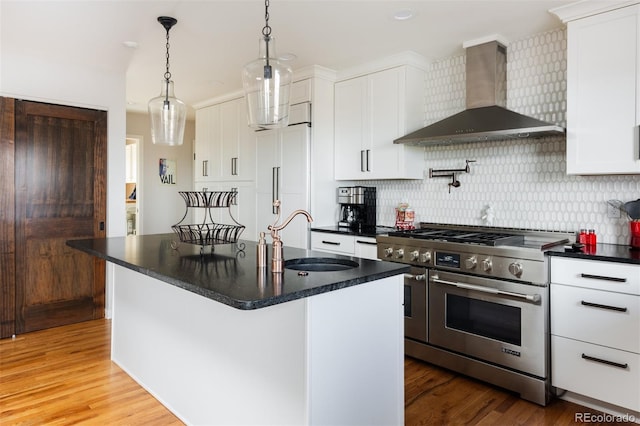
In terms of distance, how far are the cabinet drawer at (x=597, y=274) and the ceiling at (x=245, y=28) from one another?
1.60 metres

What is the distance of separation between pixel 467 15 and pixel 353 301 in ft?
7.22

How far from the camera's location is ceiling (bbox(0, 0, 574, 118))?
9.22 feet

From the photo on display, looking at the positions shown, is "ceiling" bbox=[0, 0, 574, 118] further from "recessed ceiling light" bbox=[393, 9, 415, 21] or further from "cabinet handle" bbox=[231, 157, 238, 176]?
"cabinet handle" bbox=[231, 157, 238, 176]

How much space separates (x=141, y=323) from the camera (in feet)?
9.04

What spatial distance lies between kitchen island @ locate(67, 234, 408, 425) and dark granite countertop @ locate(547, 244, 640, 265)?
45.9 inches

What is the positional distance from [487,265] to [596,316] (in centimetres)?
64

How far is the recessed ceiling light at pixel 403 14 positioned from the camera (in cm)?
287

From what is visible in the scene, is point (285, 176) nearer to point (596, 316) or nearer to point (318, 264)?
point (318, 264)

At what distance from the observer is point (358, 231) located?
388 cm

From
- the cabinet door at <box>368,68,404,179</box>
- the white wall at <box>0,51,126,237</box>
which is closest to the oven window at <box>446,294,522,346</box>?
the cabinet door at <box>368,68,404,179</box>

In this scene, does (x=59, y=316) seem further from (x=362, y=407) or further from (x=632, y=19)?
(x=632, y=19)

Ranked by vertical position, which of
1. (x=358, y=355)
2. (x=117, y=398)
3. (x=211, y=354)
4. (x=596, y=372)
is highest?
(x=358, y=355)

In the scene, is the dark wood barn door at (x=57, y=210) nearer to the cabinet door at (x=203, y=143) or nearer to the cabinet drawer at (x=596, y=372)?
the cabinet door at (x=203, y=143)

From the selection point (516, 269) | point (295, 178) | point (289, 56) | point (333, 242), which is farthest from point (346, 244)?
point (289, 56)
